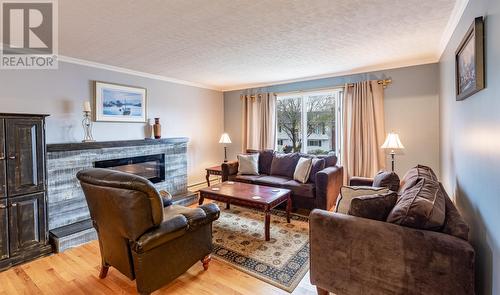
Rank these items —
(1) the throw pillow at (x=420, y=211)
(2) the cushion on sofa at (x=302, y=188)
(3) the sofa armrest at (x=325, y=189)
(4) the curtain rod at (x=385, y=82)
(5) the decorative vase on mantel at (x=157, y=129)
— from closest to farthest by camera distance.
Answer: (1) the throw pillow at (x=420, y=211) → (3) the sofa armrest at (x=325, y=189) → (2) the cushion on sofa at (x=302, y=188) → (4) the curtain rod at (x=385, y=82) → (5) the decorative vase on mantel at (x=157, y=129)

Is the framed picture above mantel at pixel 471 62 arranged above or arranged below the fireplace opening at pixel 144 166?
above

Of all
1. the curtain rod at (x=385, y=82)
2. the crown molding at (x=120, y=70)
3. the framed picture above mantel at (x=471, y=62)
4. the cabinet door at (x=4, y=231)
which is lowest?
the cabinet door at (x=4, y=231)

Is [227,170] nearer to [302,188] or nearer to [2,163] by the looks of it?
[302,188]

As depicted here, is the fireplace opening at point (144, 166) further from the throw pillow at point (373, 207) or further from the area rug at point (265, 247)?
the throw pillow at point (373, 207)

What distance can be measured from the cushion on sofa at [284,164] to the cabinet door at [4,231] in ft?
11.8

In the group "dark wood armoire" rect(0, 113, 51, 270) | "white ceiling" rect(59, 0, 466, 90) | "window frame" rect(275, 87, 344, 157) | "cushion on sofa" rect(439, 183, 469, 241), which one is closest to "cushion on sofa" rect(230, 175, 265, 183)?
"window frame" rect(275, 87, 344, 157)

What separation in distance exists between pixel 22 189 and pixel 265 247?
2.62 m

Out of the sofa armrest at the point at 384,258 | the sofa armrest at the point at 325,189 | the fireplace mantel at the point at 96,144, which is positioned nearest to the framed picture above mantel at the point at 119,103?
the fireplace mantel at the point at 96,144

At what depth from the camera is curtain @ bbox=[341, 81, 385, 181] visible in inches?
165

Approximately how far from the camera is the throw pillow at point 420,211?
151 centimetres

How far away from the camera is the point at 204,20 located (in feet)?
7.68

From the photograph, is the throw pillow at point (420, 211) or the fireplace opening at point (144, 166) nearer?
the throw pillow at point (420, 211)

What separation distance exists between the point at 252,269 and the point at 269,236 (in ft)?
2.17

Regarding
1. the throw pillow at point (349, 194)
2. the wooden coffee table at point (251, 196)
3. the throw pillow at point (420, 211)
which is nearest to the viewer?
the throw pillow at point (420, 211)
